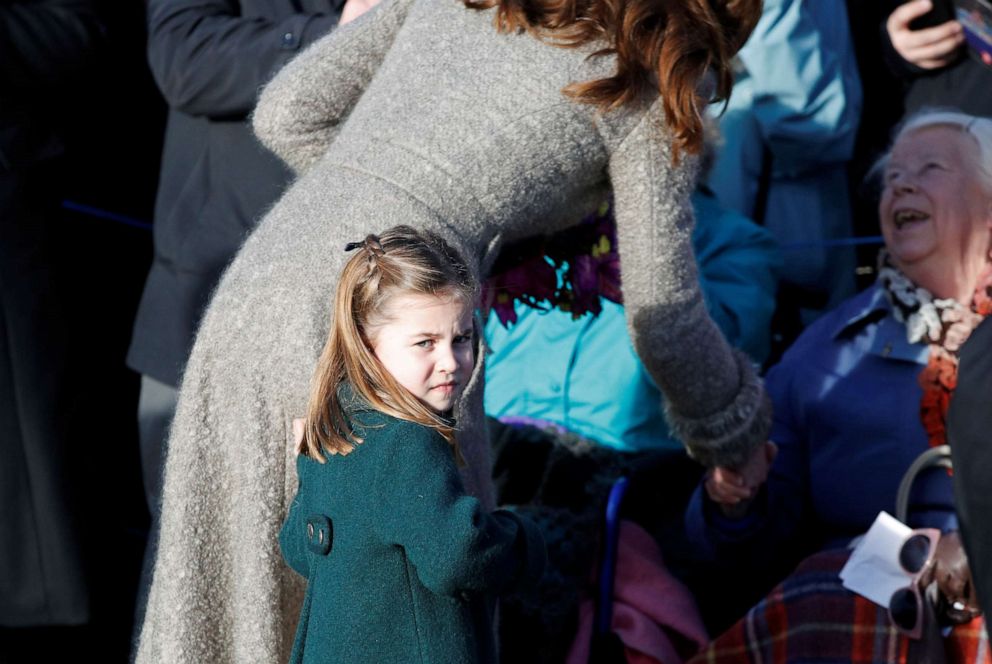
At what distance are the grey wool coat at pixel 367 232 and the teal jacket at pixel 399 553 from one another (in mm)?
212

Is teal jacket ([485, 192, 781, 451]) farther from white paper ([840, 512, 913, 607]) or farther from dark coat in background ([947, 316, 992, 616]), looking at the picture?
dark coat in background ([947, 316, 992, 616])

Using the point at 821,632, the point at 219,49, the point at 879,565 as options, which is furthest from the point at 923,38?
the point at 219,49

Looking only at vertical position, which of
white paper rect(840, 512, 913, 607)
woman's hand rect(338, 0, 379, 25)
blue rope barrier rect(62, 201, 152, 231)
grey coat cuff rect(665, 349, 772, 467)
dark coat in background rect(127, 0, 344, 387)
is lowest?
white paper rect(840, 512, 913, 607)

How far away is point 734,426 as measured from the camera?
2551 mm

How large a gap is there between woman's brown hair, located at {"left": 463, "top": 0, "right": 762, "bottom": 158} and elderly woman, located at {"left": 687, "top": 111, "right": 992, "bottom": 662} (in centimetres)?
89

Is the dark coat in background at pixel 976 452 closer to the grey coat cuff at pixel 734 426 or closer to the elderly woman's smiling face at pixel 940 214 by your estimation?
the grey coat cuff at pixel 734 426

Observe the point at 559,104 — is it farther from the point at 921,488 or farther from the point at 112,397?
the point at 112,397

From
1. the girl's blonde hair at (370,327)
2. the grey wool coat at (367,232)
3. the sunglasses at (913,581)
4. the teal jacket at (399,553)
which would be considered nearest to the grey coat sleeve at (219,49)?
the grey wool coat at (367,232)

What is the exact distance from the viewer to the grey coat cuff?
254 cm

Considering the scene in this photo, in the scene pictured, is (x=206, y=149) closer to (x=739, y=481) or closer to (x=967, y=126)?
(x=739, y=481)

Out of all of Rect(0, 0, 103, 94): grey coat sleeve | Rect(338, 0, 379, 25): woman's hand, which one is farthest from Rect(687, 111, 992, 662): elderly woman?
Rect(0, 0, 103, 94): grey coat sleeve

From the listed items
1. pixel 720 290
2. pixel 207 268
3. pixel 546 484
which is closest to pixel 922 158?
pixel 720 290

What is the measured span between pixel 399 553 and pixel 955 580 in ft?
3.60

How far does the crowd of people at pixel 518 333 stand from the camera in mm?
1944
